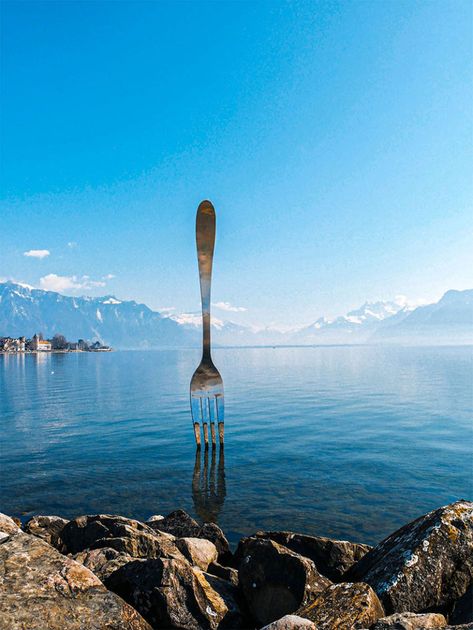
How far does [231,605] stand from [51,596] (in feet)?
10.7

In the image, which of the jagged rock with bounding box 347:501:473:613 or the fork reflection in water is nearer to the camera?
the jagged rock with bounding box 347:501:473:613

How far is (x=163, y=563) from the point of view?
7102 mm

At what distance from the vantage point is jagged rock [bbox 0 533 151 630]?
5.39 meters

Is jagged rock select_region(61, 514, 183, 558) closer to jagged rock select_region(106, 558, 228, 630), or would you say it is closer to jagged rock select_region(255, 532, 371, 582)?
jagged rock select_region(106, 558, 228, 630)

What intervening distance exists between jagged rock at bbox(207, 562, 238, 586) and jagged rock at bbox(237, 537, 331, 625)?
4.11ft

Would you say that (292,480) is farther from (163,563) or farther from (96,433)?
(96,433)

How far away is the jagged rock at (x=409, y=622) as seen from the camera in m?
5.62

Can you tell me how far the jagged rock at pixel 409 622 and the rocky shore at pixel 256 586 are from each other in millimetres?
17

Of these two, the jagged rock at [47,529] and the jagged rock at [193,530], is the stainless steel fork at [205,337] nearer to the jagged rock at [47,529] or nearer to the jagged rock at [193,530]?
the jagged rock at [193,530]

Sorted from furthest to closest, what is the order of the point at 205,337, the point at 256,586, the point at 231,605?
the point at 205,337 < the point at 256,586 < the point at 231,605

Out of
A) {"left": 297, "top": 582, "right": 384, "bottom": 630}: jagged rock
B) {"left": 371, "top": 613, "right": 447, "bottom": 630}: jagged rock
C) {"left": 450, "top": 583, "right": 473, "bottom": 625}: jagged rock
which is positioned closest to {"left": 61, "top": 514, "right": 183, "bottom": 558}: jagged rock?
{"left": 297, "top": 582, "right": 384, "bottom": 630}: jagged rock

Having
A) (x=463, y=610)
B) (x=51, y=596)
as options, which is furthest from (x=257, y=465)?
(x=51, y=596)

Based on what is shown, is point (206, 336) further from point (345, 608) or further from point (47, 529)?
point (345, 608)

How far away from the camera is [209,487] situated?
21219 millimetres
